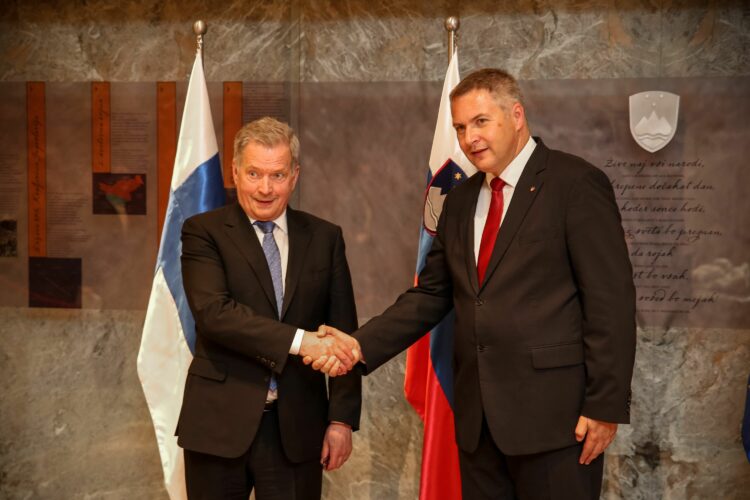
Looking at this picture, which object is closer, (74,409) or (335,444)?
(335,444)

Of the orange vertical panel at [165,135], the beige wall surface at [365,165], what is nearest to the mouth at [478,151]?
the beige wall surface at [365,165]

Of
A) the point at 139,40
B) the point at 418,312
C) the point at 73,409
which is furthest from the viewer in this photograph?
the point at 73,409

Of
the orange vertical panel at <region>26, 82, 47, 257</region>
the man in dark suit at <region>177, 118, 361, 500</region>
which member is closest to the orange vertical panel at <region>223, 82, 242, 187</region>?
the orange vertical panel at <region>26, 82, 47, 257</region>

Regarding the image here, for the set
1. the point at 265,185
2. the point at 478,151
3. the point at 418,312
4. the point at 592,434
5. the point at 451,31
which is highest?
the point at 451,31

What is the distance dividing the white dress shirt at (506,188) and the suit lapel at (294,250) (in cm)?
47

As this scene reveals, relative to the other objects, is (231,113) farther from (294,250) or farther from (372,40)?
(294,250)

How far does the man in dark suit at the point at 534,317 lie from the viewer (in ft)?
6.67

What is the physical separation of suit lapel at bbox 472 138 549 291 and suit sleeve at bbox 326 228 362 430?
1.39 feet

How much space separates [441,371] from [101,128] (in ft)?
6.14

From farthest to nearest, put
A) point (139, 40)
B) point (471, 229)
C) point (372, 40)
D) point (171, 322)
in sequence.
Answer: point (139, 40) < point (372, 40) < point (171, 322) < point (471, 229)

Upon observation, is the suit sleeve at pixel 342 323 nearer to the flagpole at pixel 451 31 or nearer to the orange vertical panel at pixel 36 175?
the flagpole at pixel 451 31

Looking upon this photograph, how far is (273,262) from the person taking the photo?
225cm

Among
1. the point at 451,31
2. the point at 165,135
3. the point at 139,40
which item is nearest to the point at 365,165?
the point at 451,31

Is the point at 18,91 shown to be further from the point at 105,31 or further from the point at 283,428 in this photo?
the point at 283,428
